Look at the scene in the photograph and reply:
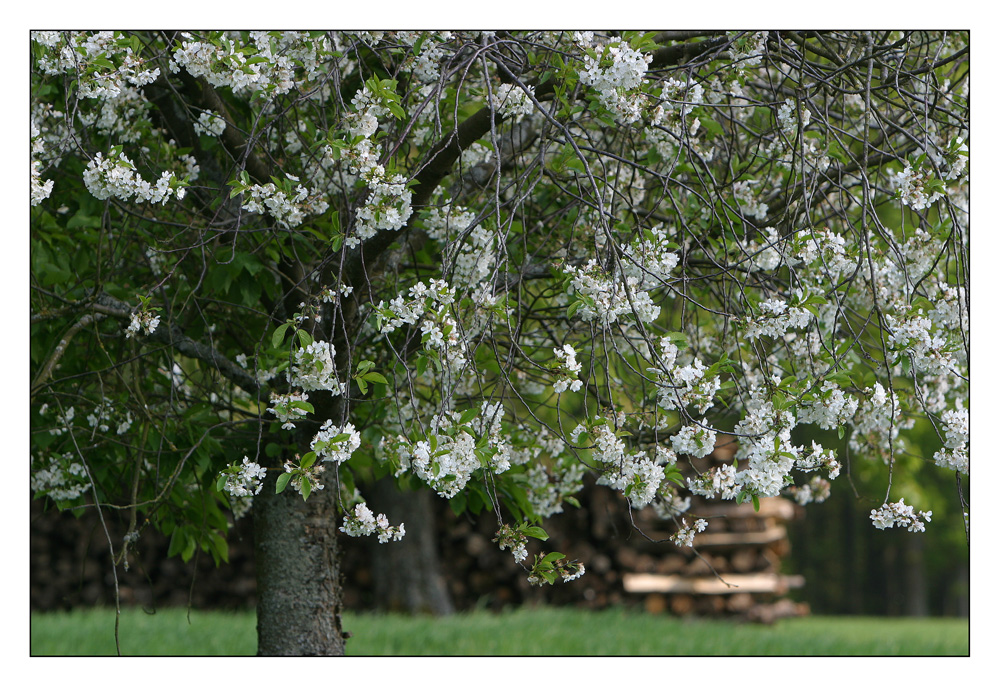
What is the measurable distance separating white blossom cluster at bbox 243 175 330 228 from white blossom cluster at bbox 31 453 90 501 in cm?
114

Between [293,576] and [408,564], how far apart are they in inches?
150

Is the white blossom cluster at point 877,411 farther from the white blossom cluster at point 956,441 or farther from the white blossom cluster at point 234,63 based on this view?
the white blossom cluster at point 234,63

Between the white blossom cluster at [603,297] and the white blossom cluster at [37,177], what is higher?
the white blossom cluster at [37,177]

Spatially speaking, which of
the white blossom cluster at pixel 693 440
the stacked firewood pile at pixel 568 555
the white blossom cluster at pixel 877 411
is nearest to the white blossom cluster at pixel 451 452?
the white blossom cluster at pixel 693 440

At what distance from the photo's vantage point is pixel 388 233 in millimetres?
2188

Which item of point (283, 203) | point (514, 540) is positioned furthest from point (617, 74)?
point (514, 540)

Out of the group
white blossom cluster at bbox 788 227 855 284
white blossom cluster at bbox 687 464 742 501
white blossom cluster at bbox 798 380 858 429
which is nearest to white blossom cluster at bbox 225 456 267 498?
white blossom cluster at bbox 687 464 742 501

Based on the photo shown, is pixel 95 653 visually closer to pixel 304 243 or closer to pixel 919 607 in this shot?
pixel 304 243

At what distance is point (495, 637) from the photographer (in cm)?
473

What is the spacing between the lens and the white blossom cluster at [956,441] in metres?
2.13

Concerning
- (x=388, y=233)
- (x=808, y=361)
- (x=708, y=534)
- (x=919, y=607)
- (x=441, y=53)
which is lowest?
(x=919, y=607)

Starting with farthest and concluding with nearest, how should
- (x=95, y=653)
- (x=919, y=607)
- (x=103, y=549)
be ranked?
(x=919, y=607)
(x=103, y=549)
(x=95, y=653)

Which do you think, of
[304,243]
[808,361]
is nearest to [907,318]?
[808,361]

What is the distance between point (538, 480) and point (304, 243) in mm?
1128
